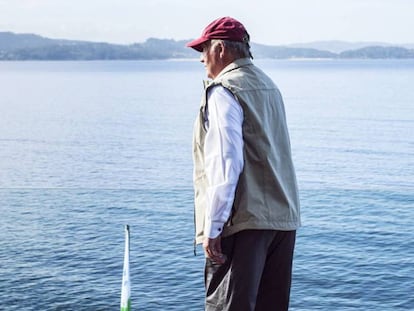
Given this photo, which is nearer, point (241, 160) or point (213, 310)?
point (241, 160)

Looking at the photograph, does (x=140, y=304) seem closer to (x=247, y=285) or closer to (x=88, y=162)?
(x=247, y=285)

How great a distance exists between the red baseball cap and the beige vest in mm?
142

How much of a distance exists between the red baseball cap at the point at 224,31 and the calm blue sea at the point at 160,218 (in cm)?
1042

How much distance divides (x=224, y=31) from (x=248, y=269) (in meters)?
1.31

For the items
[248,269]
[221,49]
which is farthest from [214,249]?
[221,49]

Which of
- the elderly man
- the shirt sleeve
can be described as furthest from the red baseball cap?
the shirt sleeve

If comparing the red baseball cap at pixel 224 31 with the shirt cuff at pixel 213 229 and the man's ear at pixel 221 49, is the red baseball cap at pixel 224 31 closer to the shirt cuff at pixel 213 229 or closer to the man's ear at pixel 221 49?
the man's ear at pixel 221 49

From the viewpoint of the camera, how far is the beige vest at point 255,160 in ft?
13.8

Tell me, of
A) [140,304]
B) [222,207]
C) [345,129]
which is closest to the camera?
[222,207]

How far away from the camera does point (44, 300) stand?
14.8m

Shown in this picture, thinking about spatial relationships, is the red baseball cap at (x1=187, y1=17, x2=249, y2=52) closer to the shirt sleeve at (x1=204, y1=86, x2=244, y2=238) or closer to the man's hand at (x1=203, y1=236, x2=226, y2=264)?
the shirt sleeve at (x1=204, y1=86, x2=244, y2=238)

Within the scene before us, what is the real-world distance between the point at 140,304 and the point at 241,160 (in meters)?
10.8

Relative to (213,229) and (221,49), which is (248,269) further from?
(221,49)

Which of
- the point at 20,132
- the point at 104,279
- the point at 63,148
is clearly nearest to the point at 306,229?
the point at 104,279
